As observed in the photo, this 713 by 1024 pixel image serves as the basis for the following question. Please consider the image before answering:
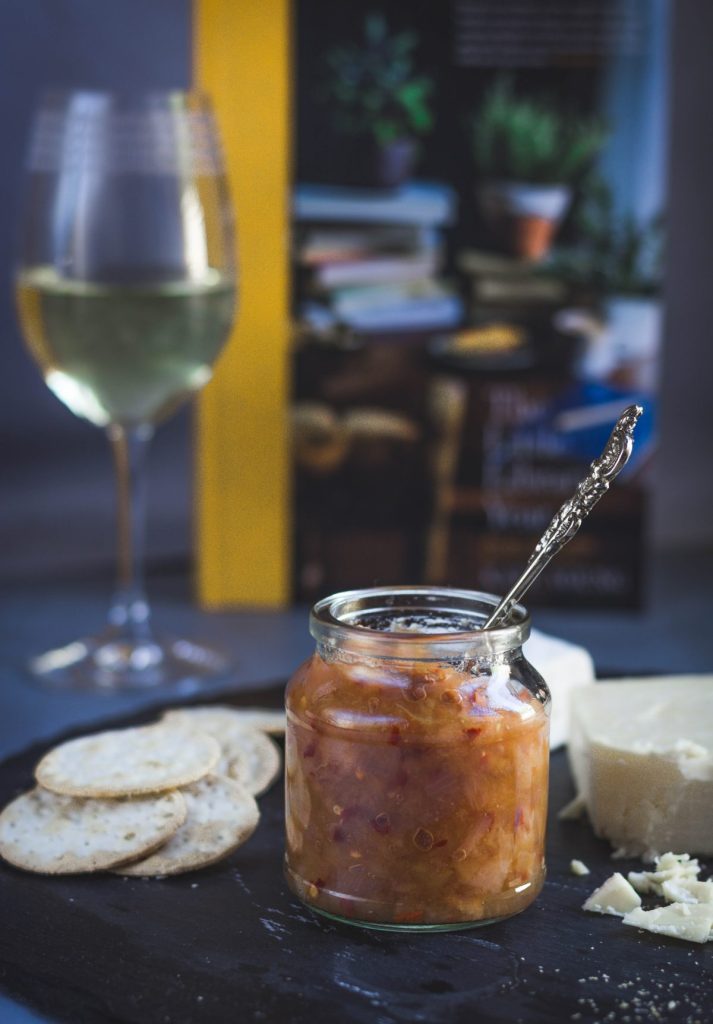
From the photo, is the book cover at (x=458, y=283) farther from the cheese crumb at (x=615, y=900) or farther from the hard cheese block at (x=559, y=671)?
the cheese crumb at (x=615, y=900)

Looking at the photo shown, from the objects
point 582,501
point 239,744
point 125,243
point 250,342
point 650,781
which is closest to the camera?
point 582,501

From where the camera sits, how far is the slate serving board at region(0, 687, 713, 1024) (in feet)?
3.55

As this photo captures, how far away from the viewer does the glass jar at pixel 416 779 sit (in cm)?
117

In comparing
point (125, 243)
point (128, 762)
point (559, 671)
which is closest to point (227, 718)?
point (128, 762)

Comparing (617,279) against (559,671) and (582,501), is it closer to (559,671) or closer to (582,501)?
(559,671)

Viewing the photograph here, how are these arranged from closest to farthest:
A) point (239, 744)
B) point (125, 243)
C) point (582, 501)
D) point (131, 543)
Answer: point (582, 501) < point (239, 744) < point (125, 243) < point (131, 543)

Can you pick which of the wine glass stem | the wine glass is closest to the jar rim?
the wine glass

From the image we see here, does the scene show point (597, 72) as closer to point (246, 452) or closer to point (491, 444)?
point (491, 444)

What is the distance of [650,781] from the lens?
138 centimetres

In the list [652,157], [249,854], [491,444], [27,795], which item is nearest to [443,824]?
[249,854]

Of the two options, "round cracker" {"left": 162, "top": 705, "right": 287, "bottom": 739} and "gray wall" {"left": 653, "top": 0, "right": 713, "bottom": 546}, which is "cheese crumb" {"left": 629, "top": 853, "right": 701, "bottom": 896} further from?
"gray wall" {"left": 653, "top": 0, "right": 713, "bottom": 546}

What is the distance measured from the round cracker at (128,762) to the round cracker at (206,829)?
23mm

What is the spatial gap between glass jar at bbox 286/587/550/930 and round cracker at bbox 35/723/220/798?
0.56ft

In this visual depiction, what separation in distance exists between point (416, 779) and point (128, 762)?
1.18 ft
